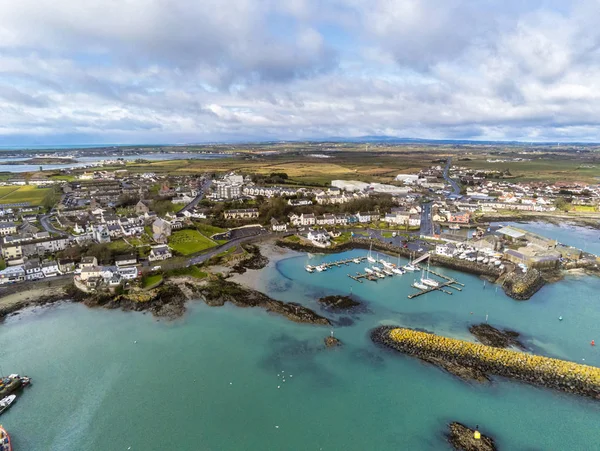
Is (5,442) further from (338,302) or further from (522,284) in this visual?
(522,284)

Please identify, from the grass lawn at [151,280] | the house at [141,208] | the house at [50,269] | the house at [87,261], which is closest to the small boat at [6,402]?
the grass lawn at [151,280]

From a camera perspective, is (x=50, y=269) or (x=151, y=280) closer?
(x=151, y=280)

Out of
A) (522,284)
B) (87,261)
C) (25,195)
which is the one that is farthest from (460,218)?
(25,195)

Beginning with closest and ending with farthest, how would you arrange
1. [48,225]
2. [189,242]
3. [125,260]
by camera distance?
1. [125,260]
2. [189,242]
3. [48,225]

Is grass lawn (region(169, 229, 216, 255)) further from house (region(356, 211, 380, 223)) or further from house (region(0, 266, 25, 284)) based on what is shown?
house (region(356, 211, 380, 223))

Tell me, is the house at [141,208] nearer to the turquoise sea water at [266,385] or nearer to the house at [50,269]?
the house at [50,269]

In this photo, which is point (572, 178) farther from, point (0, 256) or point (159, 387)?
point (0, 256)

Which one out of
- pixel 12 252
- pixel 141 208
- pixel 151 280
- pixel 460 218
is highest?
pixel 141 208

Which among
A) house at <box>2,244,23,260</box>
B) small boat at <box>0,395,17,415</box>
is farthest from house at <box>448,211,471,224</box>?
house at <box>2,244,23,260</box>
